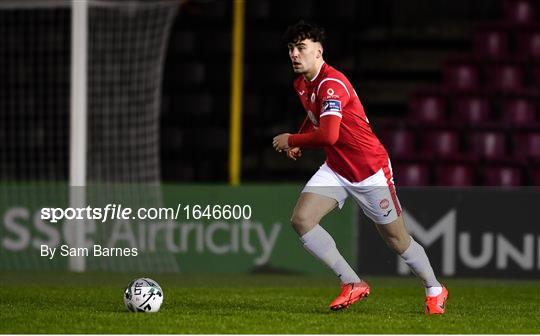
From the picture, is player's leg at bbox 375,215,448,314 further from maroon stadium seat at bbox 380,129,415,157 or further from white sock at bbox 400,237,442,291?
maroon stadium seat at bbox 380,129,415,157

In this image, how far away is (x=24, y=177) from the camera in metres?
15.1

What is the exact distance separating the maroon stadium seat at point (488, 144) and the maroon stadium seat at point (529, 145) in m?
0.16

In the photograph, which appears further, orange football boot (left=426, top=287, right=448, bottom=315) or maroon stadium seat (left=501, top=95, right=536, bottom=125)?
maroon stadium seat (left=501, top=95, right=536, bottom=125)

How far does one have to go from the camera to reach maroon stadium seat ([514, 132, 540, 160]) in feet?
44.5

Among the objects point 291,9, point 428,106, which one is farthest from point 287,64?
point 428,106

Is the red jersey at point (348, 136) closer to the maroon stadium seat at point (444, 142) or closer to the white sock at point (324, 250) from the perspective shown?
the white sock at point (324, 250)

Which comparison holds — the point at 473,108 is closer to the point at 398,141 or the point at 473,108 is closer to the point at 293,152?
the point at 398,141

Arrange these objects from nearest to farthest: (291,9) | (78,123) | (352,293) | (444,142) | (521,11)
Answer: (352,293)
(78,123)
(444,142)
(521,11)
(291,9)

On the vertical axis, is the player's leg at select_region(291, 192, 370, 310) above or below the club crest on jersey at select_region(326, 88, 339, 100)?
below

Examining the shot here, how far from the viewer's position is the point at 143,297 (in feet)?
24.0

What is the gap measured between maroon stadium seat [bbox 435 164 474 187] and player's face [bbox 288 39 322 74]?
6.42 meters

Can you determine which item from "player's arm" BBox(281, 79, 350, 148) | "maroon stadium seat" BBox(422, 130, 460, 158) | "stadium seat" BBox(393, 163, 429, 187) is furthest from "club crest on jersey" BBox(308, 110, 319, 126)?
"maroon stadium seat" BBox(422, 130, 460, 158)

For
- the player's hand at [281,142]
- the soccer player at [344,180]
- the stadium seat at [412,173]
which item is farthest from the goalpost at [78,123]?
the player's hand at [281,142]

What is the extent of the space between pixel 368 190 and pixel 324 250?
429 mm
